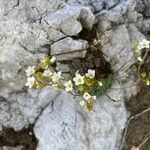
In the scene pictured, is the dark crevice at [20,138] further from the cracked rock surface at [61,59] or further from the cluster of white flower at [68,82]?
the cluster of white flower at [68,82]

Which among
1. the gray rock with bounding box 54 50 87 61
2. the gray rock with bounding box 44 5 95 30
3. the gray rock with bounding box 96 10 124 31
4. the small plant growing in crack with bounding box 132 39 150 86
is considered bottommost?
the small plant growing in crack with bounding box 132 39 150 86

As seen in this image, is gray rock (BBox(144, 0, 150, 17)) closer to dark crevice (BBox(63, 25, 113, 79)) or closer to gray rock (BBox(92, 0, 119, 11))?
gray rock (BBox(92, 0, 119, 11))

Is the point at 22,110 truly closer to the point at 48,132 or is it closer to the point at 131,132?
the point at 48,132

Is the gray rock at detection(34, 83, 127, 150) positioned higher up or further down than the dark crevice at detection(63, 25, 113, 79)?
further down

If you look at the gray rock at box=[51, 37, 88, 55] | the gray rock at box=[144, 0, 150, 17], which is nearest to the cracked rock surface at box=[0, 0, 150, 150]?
the gray rock at box=[51, 37, 88, 55]

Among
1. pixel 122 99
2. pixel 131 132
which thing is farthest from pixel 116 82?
pixel 131 132

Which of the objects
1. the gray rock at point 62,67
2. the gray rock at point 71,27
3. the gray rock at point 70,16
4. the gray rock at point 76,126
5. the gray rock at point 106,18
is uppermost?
the gray rock at point 70,16

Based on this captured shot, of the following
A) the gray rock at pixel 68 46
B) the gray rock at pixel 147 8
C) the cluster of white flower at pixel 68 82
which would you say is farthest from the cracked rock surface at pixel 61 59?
the cluster of white flower at pixel 68 82

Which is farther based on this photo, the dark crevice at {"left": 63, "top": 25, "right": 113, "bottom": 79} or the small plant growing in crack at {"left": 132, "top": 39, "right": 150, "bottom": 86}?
the small plant growing in crack at {"left": 132, "top": 39, "right": 150, "bottom": 86}

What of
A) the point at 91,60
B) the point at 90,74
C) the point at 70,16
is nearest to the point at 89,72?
the point at 90,74
